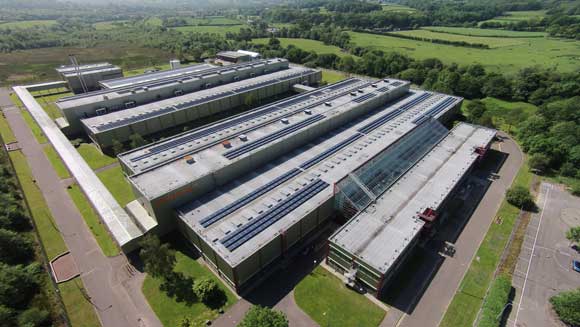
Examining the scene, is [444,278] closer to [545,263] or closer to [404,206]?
[404,206]

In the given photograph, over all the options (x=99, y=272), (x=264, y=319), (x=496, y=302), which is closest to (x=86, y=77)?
(x=99, y=272)

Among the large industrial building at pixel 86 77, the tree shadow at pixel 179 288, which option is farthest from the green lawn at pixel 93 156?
the large industrial building at pixel 86 77

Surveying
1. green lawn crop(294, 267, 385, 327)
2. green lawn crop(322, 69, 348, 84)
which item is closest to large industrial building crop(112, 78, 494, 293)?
green lawn crop(294, 267, 385, 327)

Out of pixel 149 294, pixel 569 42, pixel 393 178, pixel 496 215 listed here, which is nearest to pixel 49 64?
pixel 149 294

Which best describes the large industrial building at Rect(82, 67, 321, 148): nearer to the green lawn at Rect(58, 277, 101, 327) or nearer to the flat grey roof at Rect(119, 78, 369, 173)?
the flat grey roof at Rect(119, 78, 369, 173)

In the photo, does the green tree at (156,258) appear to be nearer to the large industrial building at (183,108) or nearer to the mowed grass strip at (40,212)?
the mowed grass strip at (40,212)
